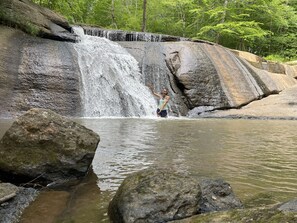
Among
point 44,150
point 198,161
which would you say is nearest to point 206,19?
point 198,161

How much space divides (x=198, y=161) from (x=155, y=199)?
8.34 feet

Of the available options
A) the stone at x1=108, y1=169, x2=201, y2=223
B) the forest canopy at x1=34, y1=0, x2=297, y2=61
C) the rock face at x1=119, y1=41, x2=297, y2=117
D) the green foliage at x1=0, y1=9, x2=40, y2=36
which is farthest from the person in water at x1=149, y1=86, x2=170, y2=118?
the forest canopy at x1=34, y1=0, x2=297, y2=61

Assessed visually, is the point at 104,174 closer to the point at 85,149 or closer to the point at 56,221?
the point at 85,149

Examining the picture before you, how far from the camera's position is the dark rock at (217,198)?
331cm

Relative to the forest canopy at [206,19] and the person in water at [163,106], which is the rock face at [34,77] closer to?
the person in water at [163,106]

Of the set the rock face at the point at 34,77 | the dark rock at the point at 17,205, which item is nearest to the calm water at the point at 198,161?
the dark rock at the point at 17,205

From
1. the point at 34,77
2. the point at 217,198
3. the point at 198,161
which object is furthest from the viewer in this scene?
the point at 34,77

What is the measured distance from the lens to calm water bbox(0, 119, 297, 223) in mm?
3697

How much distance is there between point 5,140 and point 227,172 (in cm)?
292

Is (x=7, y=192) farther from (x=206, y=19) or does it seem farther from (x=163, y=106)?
(x=206, y=19)

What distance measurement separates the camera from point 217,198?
135 inches

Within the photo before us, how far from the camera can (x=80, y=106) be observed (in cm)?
1277

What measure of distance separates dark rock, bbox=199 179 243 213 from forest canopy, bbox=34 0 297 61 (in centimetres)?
2584

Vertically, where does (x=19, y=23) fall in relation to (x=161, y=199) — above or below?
above
